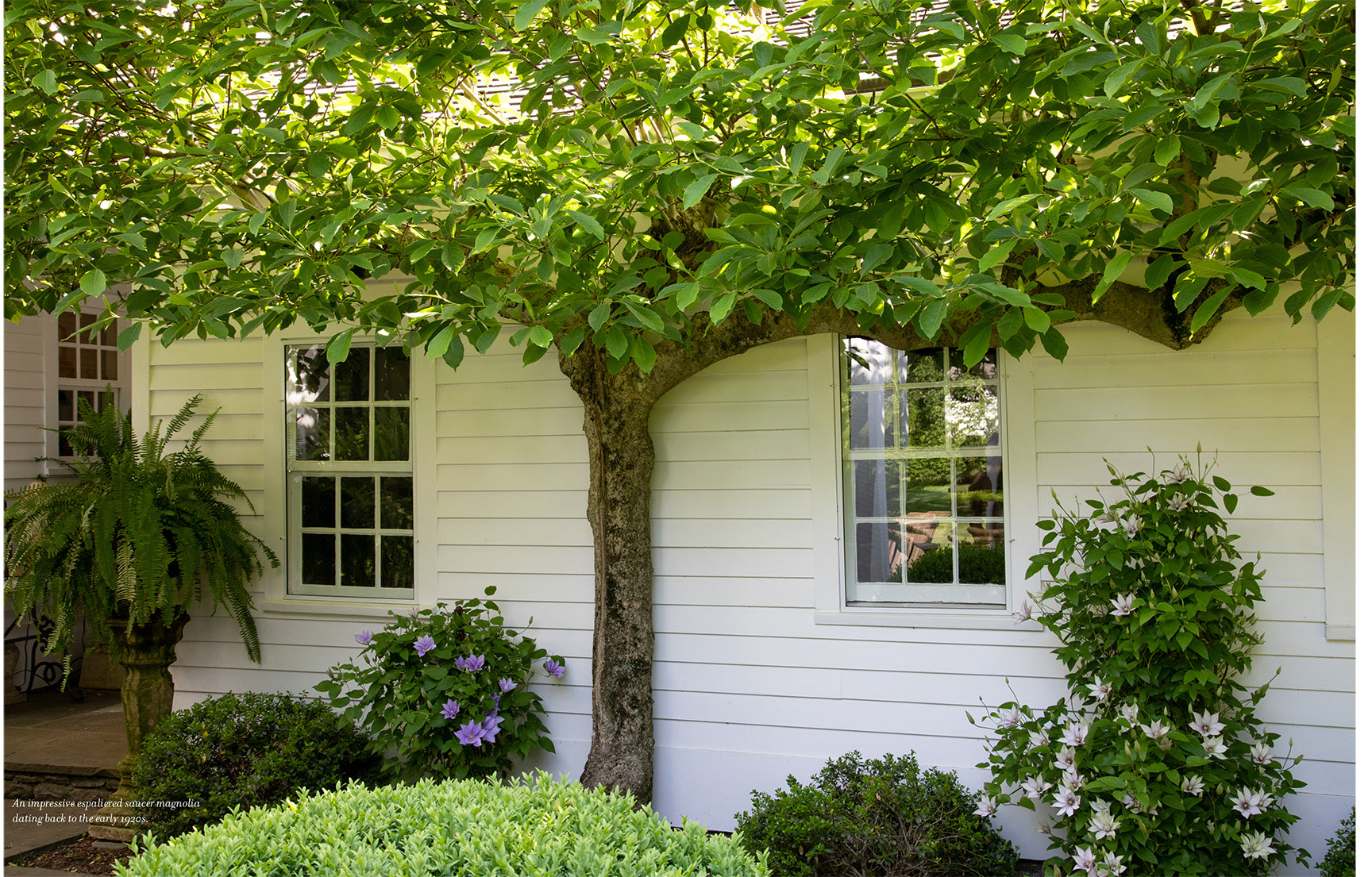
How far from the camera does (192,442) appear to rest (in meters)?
5.53

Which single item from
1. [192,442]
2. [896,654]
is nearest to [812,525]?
[896,654]

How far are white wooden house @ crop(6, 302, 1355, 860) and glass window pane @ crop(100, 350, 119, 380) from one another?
3096 mm

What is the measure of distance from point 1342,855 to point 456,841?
3.37m

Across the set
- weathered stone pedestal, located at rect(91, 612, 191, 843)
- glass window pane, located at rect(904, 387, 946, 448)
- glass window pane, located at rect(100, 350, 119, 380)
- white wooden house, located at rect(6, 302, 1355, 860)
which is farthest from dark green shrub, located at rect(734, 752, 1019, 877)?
glass window pane, located at rect(100, 350, 119, 380)

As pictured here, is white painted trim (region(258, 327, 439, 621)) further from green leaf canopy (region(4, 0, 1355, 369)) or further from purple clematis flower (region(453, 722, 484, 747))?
green leaf canopy (region(4, 0, 1355, 369))

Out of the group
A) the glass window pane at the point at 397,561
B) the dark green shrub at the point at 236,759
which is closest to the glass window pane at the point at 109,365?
the glass window pane at the point at 397,561

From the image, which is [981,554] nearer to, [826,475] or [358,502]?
[826,475]

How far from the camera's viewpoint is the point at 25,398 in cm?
759

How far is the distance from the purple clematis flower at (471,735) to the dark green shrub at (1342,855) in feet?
11.3

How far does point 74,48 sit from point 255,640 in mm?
3228

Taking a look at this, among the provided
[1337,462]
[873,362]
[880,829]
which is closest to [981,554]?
[873,362]

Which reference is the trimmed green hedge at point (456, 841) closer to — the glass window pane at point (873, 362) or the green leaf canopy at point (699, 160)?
the green leaf canopy at point (699, 160)

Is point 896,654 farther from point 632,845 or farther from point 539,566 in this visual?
point 632,845

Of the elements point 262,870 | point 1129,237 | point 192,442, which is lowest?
point 262,870
